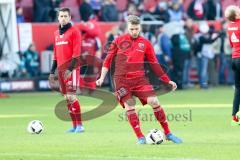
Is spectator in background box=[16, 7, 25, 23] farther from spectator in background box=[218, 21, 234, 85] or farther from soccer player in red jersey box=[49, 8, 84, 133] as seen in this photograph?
soccer player in red jersey box=[49, 8, 84, 133]

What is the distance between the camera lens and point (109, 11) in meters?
33.0

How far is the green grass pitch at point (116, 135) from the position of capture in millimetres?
13664

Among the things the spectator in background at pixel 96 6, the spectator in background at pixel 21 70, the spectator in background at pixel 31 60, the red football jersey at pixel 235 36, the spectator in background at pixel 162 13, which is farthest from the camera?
the spectator in background at pixel 162 13

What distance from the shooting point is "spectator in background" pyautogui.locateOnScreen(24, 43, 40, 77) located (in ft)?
100

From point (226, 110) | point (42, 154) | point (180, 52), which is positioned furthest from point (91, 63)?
point (42, 154)

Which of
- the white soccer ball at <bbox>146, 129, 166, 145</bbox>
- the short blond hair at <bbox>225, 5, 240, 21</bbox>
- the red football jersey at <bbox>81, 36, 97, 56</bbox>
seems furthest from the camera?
the red football jersey at <bbox>81, 36, 97, 56</bbox>

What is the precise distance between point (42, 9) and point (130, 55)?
16683 millimetres

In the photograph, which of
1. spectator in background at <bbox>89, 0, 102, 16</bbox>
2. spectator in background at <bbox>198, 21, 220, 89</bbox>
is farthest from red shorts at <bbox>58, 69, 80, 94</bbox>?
spectator in background at <bbox>89, 0, 102, 16</bbox>

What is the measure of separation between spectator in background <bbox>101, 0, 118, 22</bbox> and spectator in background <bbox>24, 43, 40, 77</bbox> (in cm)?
335

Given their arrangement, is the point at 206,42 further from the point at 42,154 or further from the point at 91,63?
the point at 42,154

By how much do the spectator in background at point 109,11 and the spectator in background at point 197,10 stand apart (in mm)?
3163

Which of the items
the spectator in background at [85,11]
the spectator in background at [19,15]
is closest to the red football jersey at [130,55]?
the spectator in background at [19,15]

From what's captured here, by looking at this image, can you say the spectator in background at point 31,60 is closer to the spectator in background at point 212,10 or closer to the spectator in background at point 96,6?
the spectator in background at point 96,6

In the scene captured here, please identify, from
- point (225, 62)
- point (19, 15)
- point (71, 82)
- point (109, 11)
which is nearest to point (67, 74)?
point (71, 82)
